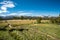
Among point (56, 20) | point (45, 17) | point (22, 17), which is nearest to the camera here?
point (56, 20)

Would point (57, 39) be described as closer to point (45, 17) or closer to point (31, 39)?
point (31, 39)

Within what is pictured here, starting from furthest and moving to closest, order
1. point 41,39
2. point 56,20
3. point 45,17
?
point 45,17 < point 56,20 < point 41,39

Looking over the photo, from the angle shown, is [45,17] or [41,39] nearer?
[41,39]

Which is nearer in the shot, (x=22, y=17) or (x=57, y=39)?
(x=57, y=39)

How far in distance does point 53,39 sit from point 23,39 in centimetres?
340

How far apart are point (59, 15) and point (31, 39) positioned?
97.6 feet

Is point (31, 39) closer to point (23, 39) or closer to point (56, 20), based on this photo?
point (23, 39)

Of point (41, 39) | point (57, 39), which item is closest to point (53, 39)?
point (57, 39)

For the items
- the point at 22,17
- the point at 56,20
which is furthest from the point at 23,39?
the point at 22,17

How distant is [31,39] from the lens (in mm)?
15984

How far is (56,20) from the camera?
4222 cm

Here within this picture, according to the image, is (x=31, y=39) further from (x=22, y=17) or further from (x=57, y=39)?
(x=22, y=17)

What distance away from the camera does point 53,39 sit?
1658 cm

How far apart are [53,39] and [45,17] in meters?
48.2
